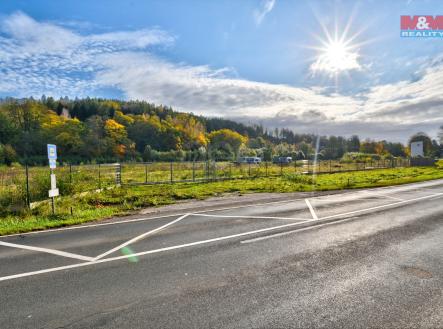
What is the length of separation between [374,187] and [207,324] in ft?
70.2

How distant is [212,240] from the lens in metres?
7.23

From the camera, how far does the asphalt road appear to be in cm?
368

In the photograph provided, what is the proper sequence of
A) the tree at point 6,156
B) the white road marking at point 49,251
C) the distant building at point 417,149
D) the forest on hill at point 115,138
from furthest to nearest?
the forest on hill at point 115,138 < the distant building at point 417,149 < the tree at point 6,156 < the white road marking at point 49,251

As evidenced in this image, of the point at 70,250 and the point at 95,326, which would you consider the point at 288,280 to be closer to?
the point at 95,326

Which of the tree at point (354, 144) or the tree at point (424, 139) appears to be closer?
the tree at point (424, 139)

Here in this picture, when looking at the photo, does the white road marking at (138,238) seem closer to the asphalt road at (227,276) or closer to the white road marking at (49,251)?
the asphalt road at (227,276)

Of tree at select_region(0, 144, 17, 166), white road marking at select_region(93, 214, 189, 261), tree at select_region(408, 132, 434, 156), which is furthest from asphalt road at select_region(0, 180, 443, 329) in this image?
tree at select_region(408, 132, 434, 156)

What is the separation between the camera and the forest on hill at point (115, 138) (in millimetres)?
79000

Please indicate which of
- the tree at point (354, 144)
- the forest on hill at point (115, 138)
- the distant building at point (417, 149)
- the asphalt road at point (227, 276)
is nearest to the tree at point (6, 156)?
the forest on hill at point (115, 138)

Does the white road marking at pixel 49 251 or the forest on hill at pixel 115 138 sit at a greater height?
the forest on hill at pixel 115 138

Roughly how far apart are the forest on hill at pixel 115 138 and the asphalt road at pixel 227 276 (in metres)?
46.3

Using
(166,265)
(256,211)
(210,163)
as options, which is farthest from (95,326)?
(210,163)

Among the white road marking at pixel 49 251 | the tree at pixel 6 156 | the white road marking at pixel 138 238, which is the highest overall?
the tree at pixel 6 156

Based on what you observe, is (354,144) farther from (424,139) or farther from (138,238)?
(138,238)
